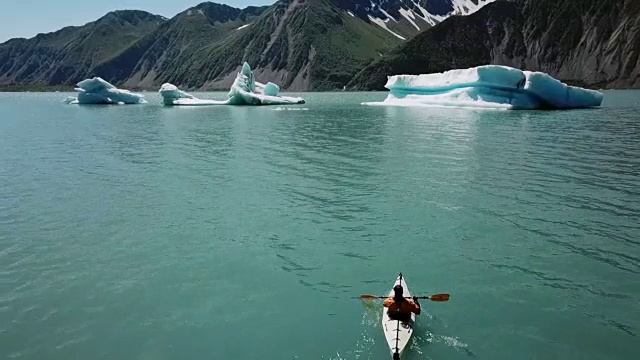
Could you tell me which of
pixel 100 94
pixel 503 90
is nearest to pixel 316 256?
pixel 503 90

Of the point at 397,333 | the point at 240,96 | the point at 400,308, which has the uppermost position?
the point at 240,96

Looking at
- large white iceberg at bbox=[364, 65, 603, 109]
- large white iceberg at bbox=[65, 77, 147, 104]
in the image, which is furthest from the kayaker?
large white iceberg at bbox=[65, 77, 147, 104]

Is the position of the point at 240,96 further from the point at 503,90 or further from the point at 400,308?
the point at 400,308

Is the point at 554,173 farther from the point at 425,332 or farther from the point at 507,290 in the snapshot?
the point at 425,332

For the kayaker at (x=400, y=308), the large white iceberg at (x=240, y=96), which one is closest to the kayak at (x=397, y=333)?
the kayaker at (x=400, y=308)

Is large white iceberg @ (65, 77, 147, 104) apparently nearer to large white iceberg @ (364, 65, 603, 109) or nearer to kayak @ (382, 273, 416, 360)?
large white iceberg @ (364, 65, 603, 109)

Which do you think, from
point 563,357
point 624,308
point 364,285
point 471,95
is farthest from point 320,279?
point 471,95
